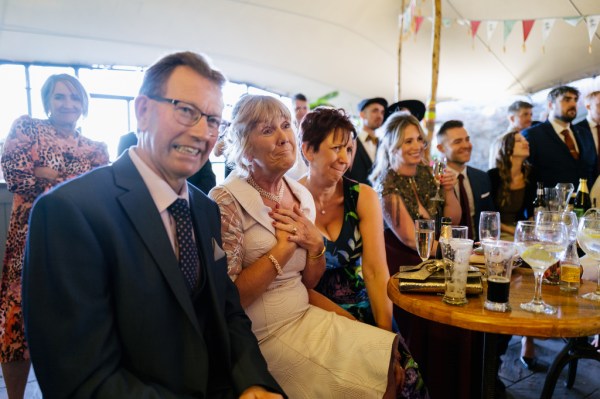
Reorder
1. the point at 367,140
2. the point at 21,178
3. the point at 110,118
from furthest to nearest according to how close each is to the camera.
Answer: the point at 110,118 < the point at 367,140 < the point at 21,178

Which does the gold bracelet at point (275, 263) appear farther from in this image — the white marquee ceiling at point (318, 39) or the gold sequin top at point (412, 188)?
the white marquee ceiling at point (318, 39)

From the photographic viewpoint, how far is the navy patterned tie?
111 centimetres

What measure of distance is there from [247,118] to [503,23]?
663 centimetres

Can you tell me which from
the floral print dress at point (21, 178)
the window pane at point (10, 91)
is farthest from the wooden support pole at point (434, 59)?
the window pane at point (10, 91)

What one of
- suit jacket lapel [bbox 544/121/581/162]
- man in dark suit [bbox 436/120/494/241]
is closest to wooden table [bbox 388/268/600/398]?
man in dark suit [bbox 436/120/494/241]

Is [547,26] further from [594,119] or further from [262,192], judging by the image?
[262,192]

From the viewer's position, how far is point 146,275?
965 millimetres

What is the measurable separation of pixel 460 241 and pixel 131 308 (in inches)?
41.0

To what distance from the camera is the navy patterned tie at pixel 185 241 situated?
3.64ft

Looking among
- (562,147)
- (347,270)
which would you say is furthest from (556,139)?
(347,270)

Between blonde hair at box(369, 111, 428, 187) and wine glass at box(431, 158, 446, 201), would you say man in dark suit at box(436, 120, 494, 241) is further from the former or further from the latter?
blonde hair at box(369, 111, 428, 187)

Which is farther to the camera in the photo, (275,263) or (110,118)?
(110,118)

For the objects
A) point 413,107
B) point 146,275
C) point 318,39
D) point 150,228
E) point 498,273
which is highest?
point 318,39

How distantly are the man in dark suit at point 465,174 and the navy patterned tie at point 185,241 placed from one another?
90.7 inches
